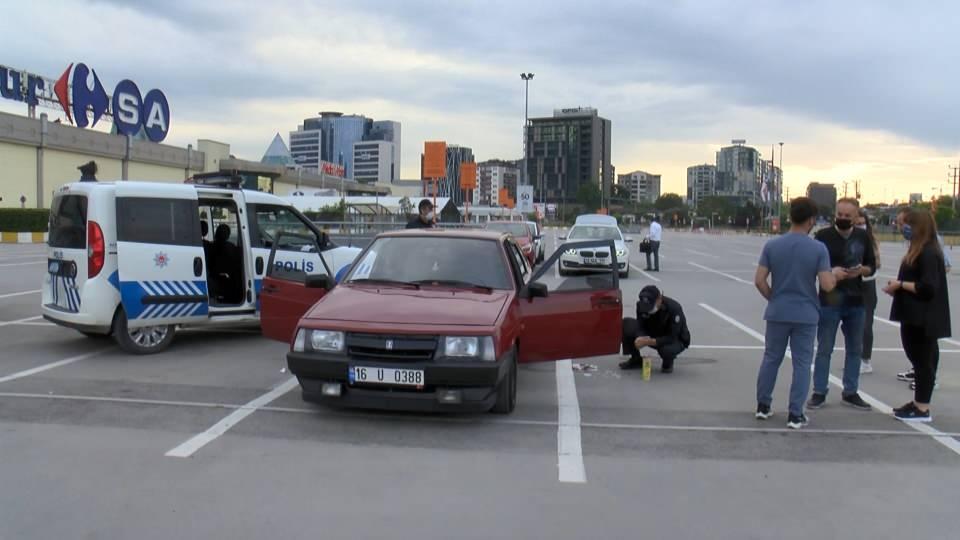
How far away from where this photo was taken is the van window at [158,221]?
8.54 meters

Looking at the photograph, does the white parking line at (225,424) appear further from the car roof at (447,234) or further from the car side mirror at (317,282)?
the car roof at (447,234)

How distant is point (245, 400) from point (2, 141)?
39.4m

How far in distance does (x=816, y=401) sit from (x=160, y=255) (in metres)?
6.88

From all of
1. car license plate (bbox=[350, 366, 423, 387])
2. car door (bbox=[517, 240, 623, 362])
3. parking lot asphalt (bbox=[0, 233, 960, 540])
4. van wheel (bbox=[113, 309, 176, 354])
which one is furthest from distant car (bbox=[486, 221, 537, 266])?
car license plate (bbox=[350, 366, 423, 387])

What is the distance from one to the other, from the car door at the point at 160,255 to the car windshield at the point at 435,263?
271 centimetres

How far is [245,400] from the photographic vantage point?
692cm

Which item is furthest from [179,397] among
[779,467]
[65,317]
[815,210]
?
[815,210]

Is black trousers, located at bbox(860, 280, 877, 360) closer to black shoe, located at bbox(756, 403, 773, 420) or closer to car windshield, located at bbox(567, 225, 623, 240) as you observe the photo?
black shoe, located at bbox(756, 403, 773, 420)

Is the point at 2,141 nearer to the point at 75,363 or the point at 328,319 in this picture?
the point at 75,363

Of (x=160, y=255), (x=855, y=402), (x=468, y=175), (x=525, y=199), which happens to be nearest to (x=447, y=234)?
(x=160, y=255)

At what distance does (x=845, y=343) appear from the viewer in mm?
6980

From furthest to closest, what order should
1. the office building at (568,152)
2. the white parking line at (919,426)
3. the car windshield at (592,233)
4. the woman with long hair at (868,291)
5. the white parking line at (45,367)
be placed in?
the office building at (568,152)
the car windshield at (592,233)
the white parking line at (45,367)
the woman with long hair at (868,291)
the white parking line at (919,426)

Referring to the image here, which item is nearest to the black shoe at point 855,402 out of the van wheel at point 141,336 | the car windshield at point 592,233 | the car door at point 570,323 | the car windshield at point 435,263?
the car door at point 570,323

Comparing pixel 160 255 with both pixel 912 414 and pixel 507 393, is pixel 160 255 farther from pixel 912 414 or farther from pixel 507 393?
pixel 912 414
